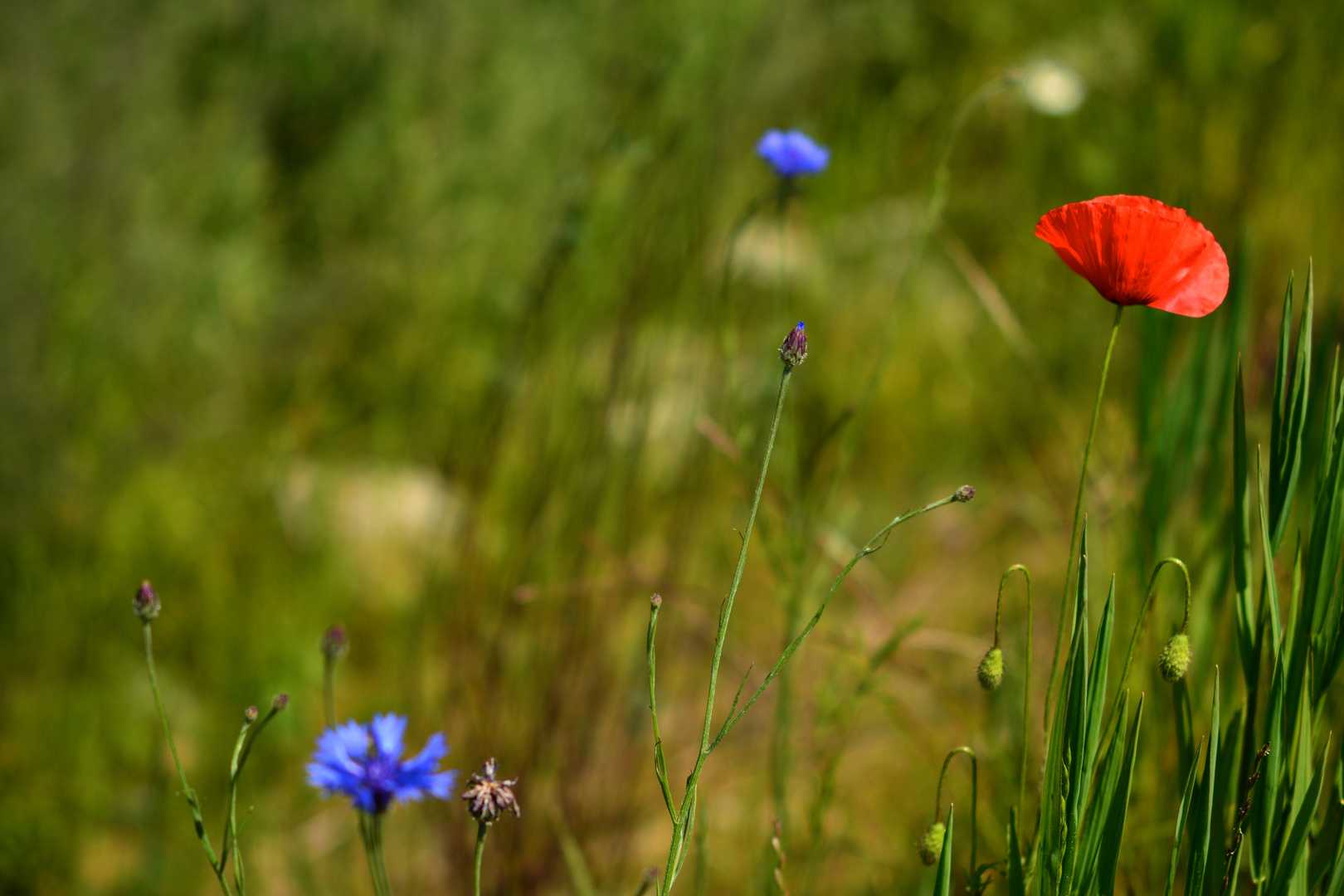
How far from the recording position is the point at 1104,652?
2.15 ft

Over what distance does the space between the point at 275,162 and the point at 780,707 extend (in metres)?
1.95

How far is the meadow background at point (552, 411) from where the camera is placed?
1283 mm

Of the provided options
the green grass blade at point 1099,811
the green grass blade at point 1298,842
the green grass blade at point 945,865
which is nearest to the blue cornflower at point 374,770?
the green grass blade at point 945,865

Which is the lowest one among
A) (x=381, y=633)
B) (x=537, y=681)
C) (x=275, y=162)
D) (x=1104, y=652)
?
(x=1104, y=652)

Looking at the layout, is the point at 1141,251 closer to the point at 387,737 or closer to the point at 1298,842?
the point at 1298,842

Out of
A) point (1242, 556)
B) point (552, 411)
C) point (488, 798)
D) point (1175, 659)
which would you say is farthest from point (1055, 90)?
point (488, 798)

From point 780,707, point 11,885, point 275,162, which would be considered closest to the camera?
point 780,707

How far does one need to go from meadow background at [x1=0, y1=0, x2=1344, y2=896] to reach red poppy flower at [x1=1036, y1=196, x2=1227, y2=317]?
0.35 meters

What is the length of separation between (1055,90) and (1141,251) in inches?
79.7

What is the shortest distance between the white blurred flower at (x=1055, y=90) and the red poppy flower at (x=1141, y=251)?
5.37 feet

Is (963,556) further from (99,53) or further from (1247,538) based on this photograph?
(99,53)

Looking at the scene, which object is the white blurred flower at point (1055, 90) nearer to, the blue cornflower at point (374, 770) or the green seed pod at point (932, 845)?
the green seed pod at point (932, 845)

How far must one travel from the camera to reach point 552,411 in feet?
4.96

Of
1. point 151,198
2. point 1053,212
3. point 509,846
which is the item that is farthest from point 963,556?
point 151,198
